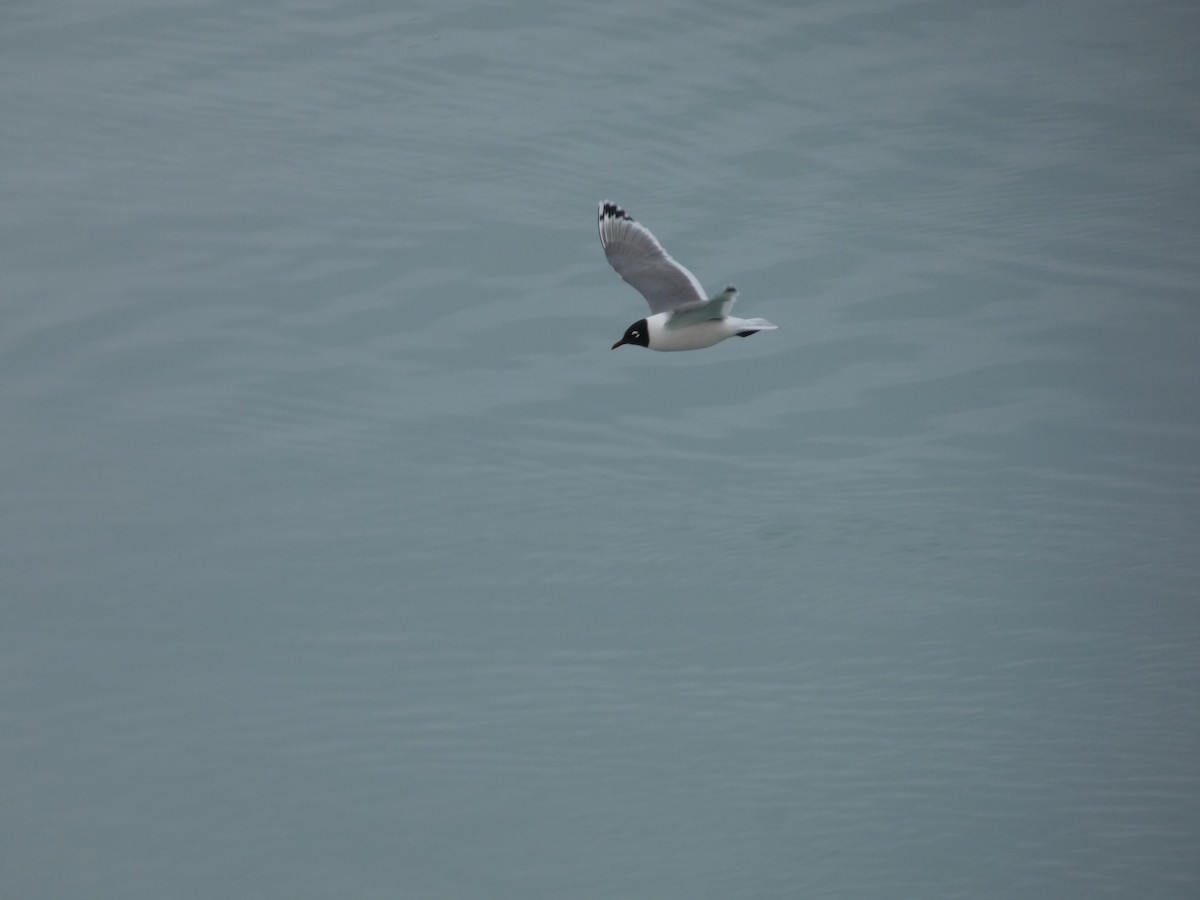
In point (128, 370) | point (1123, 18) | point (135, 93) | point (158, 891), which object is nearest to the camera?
point (158, 891)

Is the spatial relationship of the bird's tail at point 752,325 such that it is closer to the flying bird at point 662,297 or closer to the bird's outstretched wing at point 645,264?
the flying bird at point 662,297

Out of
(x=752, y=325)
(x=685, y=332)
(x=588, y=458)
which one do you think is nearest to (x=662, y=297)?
(x=685, y=332)

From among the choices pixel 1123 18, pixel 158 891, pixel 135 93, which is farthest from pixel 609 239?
pixel 1123 18

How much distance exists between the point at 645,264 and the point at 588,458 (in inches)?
75.2

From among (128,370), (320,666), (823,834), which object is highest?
(128,370)

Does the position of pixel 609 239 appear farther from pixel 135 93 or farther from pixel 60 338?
pixel 135 93

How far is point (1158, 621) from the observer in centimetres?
1038

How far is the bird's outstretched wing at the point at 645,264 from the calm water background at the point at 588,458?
1.77 meters

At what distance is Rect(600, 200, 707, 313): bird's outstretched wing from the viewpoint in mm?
9922

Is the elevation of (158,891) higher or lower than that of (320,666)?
lower

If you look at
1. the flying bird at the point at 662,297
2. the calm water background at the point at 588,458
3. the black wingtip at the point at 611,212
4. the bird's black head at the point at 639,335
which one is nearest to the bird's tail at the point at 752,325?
the flying bird at the point at 662,297

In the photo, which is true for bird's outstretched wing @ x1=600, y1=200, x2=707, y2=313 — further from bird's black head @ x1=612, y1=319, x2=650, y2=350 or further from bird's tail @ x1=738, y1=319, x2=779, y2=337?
bird's tail @ x1=738, y1=319, x2=779, y2=337

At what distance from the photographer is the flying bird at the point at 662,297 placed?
941 cm

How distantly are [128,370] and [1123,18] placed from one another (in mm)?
10950
